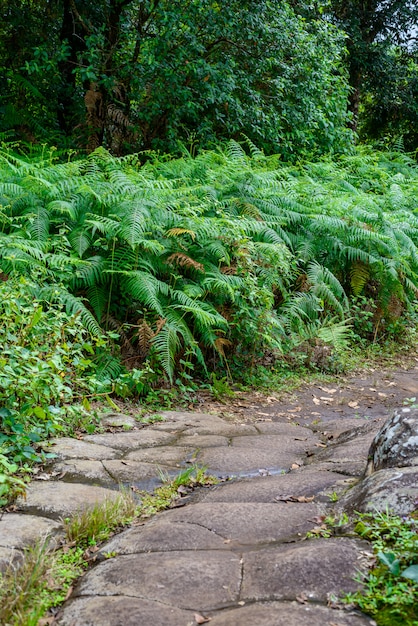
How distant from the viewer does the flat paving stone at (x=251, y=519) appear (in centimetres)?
296

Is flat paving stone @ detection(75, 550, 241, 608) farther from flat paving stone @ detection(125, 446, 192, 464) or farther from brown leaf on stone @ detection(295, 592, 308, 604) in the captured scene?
flat paving stone @ detection(125, 446, 192, 464)

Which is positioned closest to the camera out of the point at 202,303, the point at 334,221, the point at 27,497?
the point at 27,497

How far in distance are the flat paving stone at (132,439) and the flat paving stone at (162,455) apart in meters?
0.12

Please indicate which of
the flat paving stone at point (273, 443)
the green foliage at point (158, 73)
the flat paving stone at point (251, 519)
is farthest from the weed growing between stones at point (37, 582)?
the green foliage at point (158, 73)

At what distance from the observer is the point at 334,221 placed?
8625 mm

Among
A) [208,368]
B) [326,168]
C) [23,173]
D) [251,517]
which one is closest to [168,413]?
[208,368]

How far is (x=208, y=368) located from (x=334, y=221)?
120 inches

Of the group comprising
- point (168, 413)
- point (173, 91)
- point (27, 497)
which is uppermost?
point (173, 91)

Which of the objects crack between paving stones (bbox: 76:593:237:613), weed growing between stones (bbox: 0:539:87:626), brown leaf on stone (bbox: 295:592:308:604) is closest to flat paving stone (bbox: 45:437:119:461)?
weed growing between stones (bbox: 0:539:87:626)

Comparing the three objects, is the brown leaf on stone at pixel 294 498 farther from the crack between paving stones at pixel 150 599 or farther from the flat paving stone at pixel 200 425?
the flat paving stone at pixel 200 425

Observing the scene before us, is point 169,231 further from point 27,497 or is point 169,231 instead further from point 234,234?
point 27,497

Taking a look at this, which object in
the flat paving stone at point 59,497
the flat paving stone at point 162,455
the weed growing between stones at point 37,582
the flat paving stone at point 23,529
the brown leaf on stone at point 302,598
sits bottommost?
the flat paving stone at point 162,455

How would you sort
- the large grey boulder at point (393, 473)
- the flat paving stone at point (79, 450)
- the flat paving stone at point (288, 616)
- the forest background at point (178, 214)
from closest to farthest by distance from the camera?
the flat paving stone at point (288, 616)
the large grey boulder at point (393, 473)
the flat paving stone at point (79, 450)
the forest background at point (178, 214)

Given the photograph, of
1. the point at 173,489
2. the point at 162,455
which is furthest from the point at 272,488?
the point at 162,455
